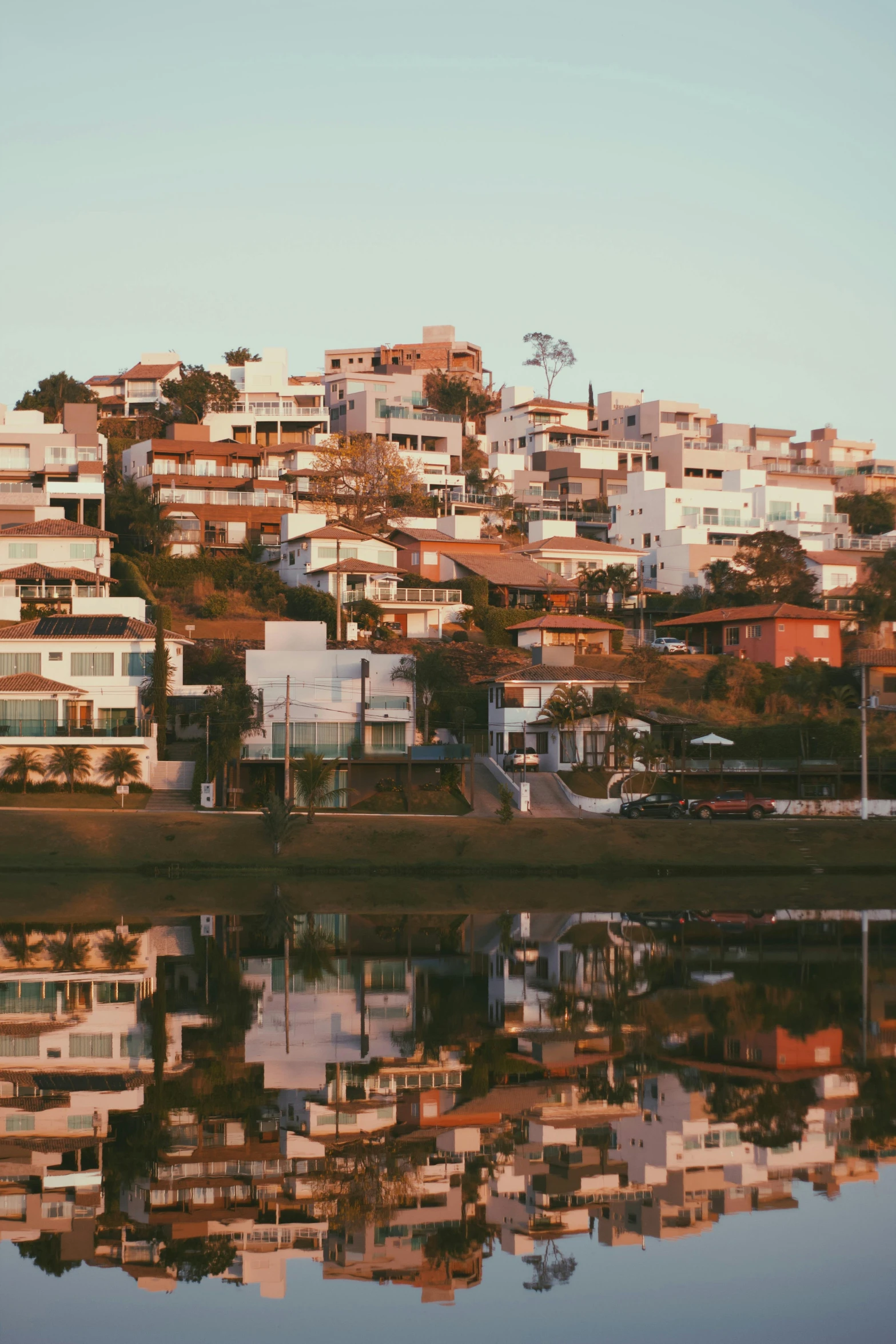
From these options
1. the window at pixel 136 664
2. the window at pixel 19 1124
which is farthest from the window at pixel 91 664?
the window at pixel 19 1124

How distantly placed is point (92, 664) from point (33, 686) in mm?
3428

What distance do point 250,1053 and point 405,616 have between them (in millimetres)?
61991

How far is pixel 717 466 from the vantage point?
12731 centimetres

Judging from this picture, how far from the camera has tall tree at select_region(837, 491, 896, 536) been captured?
118 meters

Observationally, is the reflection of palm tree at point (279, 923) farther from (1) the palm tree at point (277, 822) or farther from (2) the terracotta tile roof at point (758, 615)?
(2) the terracotta tile roof at point (758, 615)

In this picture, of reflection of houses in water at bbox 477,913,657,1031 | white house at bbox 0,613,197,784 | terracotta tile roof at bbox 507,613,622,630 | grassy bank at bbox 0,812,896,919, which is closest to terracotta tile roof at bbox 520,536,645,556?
terracotta tile roof at bbox 507,613,622,630

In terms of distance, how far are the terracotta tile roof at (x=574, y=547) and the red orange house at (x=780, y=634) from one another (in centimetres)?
1837

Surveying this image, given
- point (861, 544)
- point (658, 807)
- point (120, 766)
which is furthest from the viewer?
point (861, 544)

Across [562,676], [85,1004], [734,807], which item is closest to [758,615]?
[562,676]

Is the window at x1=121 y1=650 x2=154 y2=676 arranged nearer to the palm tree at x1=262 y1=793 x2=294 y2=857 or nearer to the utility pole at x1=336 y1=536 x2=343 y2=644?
the utility pole at x1=336 y1=536 x2=343 y2=644

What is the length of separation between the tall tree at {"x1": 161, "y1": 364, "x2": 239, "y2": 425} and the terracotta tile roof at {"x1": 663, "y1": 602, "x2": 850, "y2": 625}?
4870cm

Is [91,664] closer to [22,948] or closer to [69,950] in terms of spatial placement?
[22,948]

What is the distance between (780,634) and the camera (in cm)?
7806

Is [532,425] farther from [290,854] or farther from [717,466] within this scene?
[290,854]
